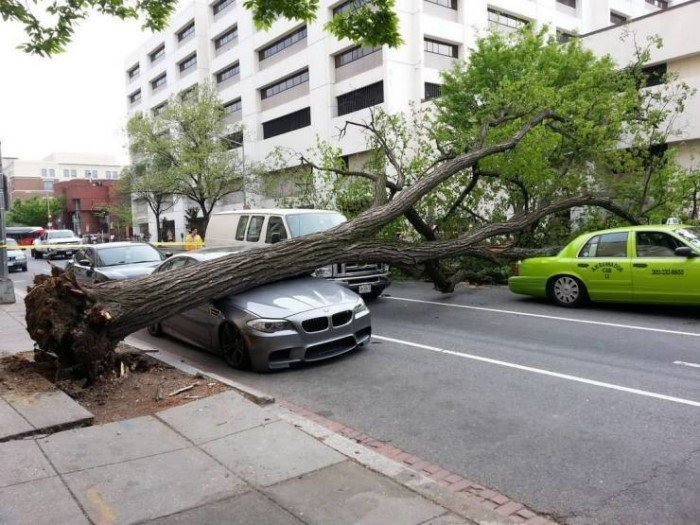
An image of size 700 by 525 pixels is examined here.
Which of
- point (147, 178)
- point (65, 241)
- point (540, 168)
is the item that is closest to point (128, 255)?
point (540, 168)

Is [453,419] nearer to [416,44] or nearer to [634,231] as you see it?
[634,231]

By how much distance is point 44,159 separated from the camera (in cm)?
13188

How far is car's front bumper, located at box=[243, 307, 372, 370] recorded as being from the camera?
22.3 feet

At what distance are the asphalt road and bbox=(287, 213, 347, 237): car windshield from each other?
267 cm

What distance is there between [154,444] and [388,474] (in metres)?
1.91

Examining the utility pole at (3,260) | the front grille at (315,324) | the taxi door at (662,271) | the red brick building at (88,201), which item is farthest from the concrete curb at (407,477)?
the red brick building at (88,201)

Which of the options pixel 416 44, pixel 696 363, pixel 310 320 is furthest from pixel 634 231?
pixel 416 44

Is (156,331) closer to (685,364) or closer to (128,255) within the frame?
(128,255)

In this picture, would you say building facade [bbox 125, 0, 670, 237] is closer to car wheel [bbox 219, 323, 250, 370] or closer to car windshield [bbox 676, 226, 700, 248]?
car windshield [bbox 676, 226, 700, 248]

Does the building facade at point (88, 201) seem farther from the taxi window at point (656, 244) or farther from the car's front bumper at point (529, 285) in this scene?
the taxi window at point (656, 244)

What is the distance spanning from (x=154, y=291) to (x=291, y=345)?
5.73 ft

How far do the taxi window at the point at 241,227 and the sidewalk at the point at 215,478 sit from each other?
7808mm

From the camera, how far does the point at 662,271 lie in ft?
30.9

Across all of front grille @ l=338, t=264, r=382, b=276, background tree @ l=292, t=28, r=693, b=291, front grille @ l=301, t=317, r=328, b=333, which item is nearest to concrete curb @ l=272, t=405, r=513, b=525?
front grille @ l=301, t=317, r=328, b=333
